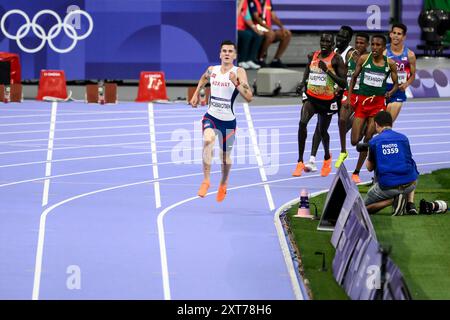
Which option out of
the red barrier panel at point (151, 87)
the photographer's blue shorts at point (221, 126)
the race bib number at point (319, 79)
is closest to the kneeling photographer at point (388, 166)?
the photographer's blue shorts at point (221, 126)

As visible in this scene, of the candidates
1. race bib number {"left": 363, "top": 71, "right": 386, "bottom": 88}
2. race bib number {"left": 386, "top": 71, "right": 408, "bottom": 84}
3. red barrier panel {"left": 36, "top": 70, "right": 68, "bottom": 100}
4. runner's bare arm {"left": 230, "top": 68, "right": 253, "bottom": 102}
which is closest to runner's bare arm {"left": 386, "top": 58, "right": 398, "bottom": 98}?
race bib number {"left": 363, "top": 71, "right": 386, "bottom": 88}

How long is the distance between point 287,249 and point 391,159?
1972 mm

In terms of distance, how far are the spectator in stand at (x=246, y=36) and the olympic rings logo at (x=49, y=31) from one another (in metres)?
4.69

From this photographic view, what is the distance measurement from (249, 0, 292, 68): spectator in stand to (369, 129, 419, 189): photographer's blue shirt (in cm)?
1484

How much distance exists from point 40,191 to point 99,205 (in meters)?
1.21

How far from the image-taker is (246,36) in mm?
28359

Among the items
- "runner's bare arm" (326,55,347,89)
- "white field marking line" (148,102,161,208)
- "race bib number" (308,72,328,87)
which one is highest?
"runner's bare arm" (326,55,347,89)

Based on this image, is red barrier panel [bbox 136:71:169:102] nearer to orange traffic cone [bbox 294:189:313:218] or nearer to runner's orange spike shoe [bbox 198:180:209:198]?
runner's orange spike shoe [bbox 198:180:209:198]

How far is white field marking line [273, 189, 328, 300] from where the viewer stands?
10.9 metres

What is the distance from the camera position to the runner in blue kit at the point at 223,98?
46.8ft

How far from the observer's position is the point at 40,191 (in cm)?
1576

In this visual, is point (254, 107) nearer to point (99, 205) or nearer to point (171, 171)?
point (171, 171)

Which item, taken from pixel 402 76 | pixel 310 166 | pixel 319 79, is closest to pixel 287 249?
pixel 319 79

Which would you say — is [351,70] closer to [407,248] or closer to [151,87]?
[407,248]
